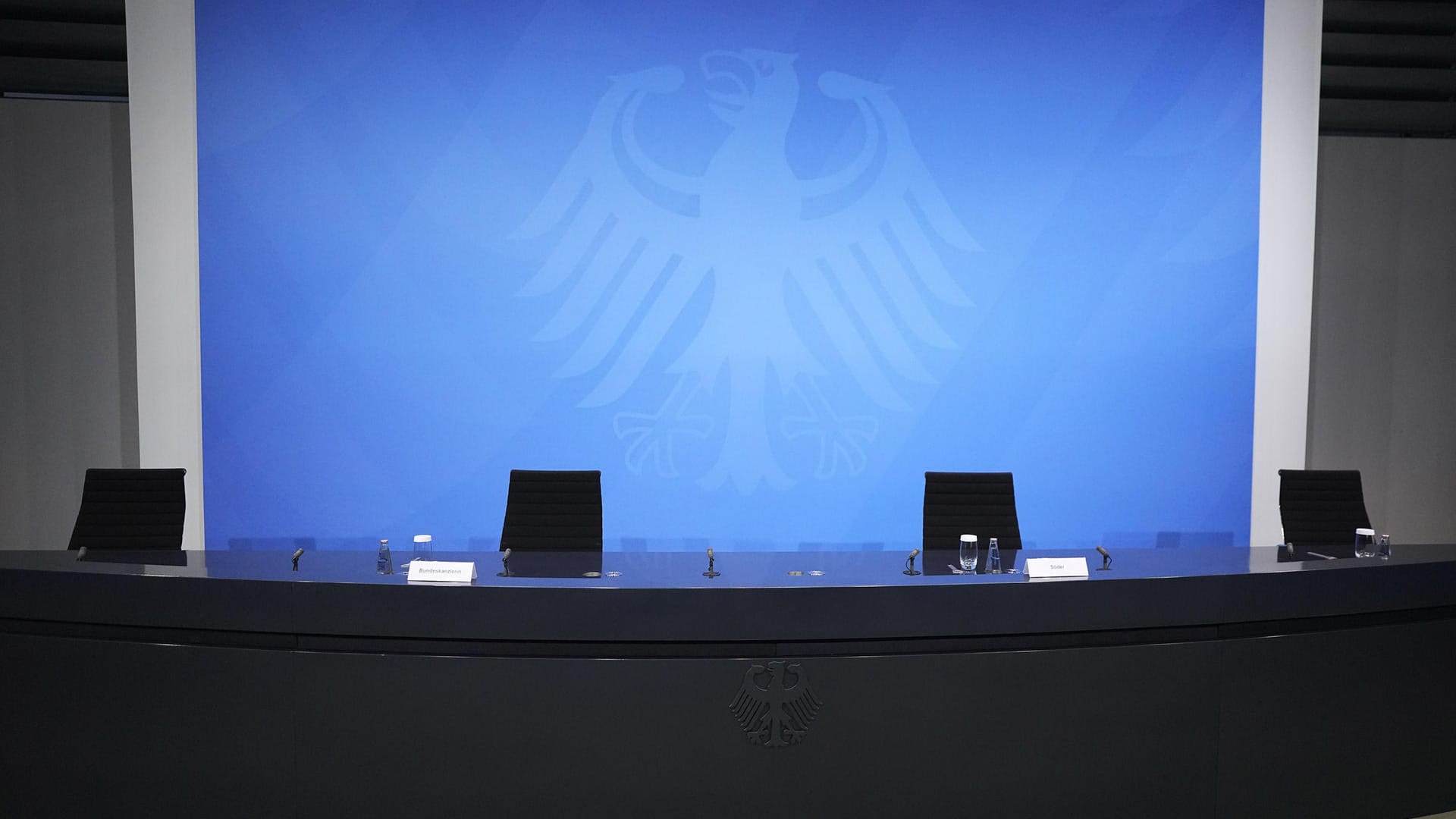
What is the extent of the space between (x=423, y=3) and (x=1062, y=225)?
364 centimetres

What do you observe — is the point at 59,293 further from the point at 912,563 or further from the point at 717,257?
the point at 912,563

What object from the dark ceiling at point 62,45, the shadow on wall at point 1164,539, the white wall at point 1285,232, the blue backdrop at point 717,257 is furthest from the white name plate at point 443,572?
the white wall at point 1285,232

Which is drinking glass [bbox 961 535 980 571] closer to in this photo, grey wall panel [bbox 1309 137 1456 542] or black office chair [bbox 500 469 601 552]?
black office chair [bbox 500 469 601 552]

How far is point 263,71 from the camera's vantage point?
4559 millimetres

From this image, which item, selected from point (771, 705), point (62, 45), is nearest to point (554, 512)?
point (771, 705)

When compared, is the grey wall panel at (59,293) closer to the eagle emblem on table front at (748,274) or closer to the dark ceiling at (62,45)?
the dark ceiling at (62,45)

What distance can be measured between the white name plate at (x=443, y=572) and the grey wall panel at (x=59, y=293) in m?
3.48

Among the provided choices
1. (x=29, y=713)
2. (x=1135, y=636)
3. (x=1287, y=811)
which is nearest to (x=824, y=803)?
(x=1135, y=636)

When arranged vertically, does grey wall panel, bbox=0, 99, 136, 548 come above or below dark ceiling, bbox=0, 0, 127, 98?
below

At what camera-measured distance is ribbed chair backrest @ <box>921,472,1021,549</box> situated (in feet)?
11.4

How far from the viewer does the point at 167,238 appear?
15.0 feet

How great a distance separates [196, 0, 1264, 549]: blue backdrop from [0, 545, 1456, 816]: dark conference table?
7.50 feet

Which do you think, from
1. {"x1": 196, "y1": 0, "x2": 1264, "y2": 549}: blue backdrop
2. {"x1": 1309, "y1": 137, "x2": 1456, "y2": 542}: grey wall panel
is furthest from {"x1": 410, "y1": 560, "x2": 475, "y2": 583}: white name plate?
{"x1": 1309, "y1": 137, "x2": 1456, "y2": 542}: grey wall panel

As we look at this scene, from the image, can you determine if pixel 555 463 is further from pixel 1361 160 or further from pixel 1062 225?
pixel 1361 160
